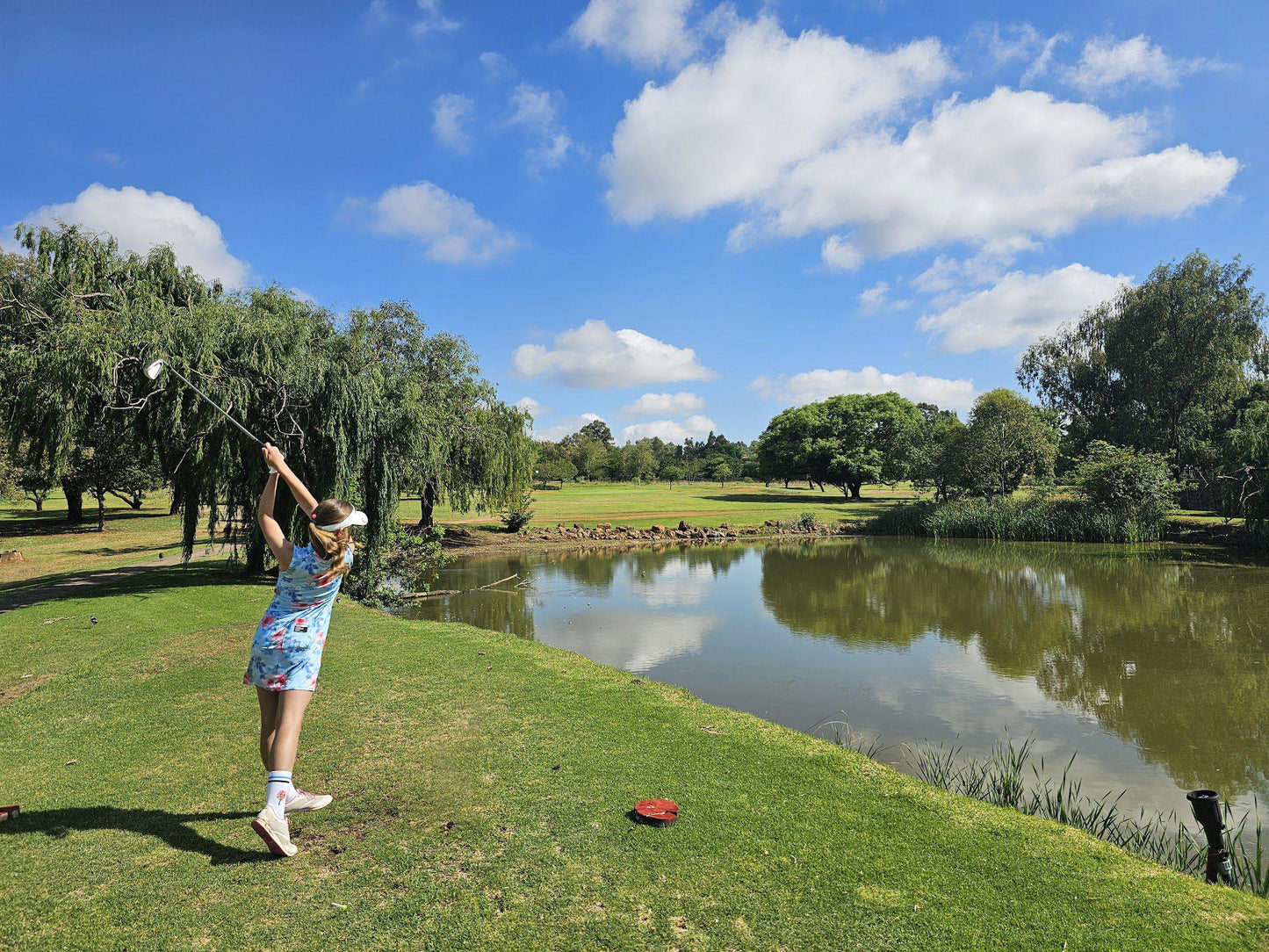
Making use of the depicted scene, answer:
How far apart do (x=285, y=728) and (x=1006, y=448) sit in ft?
133

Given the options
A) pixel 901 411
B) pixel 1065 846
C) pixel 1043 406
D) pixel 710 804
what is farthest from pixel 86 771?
pixel 901 411

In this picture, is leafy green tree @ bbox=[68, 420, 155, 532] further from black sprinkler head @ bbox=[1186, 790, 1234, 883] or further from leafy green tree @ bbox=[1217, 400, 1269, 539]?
leafy green tree @ bbox=[1217, 400, 1269, 539]

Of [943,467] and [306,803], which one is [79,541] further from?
A: [943,467]

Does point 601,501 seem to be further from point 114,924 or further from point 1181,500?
point 114,924

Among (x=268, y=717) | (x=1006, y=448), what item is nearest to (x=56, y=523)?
(x=268, y=717)

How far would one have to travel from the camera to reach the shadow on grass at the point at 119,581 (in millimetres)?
12828

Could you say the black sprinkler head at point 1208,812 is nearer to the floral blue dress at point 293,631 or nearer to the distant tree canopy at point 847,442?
the floral blue dress at point 293,631

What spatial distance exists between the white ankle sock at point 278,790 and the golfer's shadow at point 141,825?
0.97 feet

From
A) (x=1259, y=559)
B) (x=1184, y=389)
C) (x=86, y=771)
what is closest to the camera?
(x=86, y=771)

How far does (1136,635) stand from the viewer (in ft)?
43.7

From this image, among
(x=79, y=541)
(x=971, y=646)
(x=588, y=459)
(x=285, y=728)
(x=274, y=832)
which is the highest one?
(x=588, y=459)

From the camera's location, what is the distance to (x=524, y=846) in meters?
4.20

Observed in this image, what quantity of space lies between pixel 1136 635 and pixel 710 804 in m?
12.7

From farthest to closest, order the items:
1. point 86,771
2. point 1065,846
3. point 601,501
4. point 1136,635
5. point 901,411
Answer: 1. point 901,411
2. point 601,501
3. point 1136,635
4. point 86,771
5. point 1065,846
